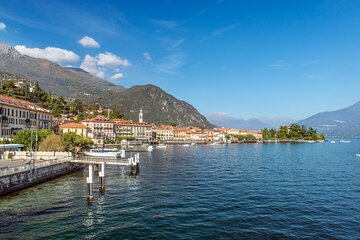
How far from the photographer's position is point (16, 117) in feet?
258

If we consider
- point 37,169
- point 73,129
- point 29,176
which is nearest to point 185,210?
point 29,176

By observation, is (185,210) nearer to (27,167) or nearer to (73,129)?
(27,167)

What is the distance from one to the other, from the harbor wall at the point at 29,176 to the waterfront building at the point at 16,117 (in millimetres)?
29871

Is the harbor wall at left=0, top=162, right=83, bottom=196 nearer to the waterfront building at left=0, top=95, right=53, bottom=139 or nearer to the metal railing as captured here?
the metal railing

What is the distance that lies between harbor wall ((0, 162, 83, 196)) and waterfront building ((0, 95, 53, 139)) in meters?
29.9

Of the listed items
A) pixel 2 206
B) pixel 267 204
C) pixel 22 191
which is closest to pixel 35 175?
pixel 22 191

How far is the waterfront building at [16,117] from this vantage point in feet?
235

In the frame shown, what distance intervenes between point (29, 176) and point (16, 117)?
47.3 m

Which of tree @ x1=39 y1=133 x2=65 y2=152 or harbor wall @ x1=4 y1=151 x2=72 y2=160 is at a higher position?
tree @ x1=39 y1=133 x2=65 y2=152

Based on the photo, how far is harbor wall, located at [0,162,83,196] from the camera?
33.2 metres

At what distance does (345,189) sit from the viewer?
41.4 meters

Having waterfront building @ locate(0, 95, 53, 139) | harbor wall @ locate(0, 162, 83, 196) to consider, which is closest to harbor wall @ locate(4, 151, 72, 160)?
harbor wall @ locate(0, 162, 83, 196)

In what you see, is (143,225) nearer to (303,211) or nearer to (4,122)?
(303,211)

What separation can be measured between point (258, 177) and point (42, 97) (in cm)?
14177
